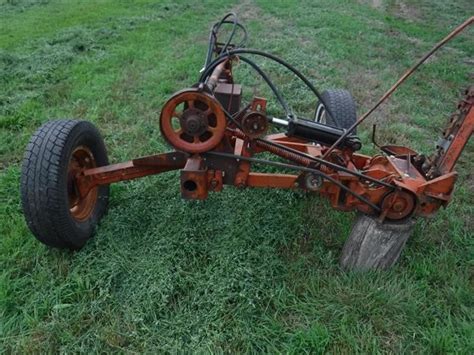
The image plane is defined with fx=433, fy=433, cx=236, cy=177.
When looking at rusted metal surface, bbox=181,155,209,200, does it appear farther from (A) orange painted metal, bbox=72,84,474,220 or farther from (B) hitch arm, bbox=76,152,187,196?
(B) hitch arm, bbox=76,152,187,196

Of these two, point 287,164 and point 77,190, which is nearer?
point 287,164

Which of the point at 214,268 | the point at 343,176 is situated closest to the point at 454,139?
the point at 343,176

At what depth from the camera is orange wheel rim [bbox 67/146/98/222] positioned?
3047 mm

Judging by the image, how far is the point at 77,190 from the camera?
308 centimetres

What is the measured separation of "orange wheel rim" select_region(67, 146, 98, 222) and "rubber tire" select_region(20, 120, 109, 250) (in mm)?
176

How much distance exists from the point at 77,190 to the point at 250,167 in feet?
4.14

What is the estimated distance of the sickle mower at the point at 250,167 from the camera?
103 inches

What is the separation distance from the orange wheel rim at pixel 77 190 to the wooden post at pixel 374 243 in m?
1.88

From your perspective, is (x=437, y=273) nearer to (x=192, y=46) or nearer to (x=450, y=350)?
(x=450, y=350)

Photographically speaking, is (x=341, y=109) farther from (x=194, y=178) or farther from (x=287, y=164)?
(x=194, y=178)

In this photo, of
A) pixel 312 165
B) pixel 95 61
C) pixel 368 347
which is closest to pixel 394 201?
pixel 312 165

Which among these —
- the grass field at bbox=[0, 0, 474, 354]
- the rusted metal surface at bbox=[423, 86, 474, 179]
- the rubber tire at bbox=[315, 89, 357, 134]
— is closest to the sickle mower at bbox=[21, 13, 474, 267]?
the rusted metal surface at bbox=[423, 86, 474, 179]

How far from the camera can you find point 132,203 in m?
3.54

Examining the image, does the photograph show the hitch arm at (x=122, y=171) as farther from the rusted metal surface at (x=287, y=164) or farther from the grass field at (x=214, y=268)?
the grass field at (x=214, y=268)
